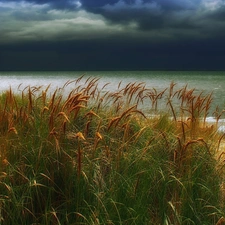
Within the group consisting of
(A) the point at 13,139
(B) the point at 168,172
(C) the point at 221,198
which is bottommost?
(C) the point at 221,198

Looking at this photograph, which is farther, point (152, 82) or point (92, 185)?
point (152, 82)

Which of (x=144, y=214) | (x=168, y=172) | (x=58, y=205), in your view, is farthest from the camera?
(x=168, y=172)

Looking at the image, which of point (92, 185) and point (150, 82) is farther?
point (150, 82)

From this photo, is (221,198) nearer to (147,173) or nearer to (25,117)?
(147,173)

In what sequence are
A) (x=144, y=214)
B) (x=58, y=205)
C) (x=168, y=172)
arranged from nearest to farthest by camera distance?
1. (x=144, y=214)
2. (x=58, y=205)
3. (x=168, y=172)

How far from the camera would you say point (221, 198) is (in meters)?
4.07

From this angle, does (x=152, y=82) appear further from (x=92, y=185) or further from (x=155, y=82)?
(x=92, y=185)

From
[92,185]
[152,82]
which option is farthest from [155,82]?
[92,185]

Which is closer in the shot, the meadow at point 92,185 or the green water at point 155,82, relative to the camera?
the meadow at point 92,185

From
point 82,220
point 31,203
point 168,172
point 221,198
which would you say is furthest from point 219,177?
point 31,203

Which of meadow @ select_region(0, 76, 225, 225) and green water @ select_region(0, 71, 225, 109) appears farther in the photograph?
green water @ select_region(0, 71, 225, 109)

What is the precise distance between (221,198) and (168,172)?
1.92ft

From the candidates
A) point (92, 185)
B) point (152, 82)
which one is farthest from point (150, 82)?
point (92, 185)

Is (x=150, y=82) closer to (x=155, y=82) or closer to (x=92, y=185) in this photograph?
(x=155, y=82)
